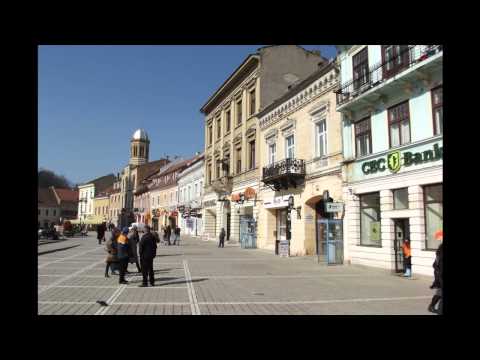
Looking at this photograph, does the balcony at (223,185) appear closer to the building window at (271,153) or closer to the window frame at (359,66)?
the building window at (271,153)

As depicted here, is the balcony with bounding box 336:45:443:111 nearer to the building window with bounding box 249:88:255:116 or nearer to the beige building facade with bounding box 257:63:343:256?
the beige building facade with bounding box 257:63:343:256

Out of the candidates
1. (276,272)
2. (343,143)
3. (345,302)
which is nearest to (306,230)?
(343,143)

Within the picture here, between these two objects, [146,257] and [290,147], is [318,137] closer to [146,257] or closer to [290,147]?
[290,147]

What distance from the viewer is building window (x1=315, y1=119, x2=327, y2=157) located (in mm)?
22031

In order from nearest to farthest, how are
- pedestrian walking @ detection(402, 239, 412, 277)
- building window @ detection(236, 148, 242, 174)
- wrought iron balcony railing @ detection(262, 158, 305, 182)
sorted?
1. pedestrian walking @ detection(402, 239, 412, 277)
2. wrought iron balcony railing @ detection(262, 158, 305, 182)
3. building window @ detection(236, 148, 242, 174)

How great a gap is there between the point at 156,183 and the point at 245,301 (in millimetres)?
59748

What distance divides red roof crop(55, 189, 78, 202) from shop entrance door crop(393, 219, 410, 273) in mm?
105160

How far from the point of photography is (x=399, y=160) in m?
15.8

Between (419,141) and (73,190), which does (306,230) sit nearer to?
(419,141)

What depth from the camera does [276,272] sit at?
1587cm

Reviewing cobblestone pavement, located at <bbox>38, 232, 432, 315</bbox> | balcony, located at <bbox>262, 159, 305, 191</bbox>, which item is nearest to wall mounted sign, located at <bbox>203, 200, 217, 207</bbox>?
balcony, located at <bbox>262, 159, 305, 191</bbox>

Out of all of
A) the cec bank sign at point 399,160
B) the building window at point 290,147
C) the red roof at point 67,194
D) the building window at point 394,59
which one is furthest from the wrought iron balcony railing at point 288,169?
the red roof at point 67,194

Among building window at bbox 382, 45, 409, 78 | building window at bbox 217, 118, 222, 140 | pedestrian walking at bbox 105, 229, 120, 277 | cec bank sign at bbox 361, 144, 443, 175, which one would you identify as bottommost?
pedestrian walking at bbox 105, 229, 120, 277
